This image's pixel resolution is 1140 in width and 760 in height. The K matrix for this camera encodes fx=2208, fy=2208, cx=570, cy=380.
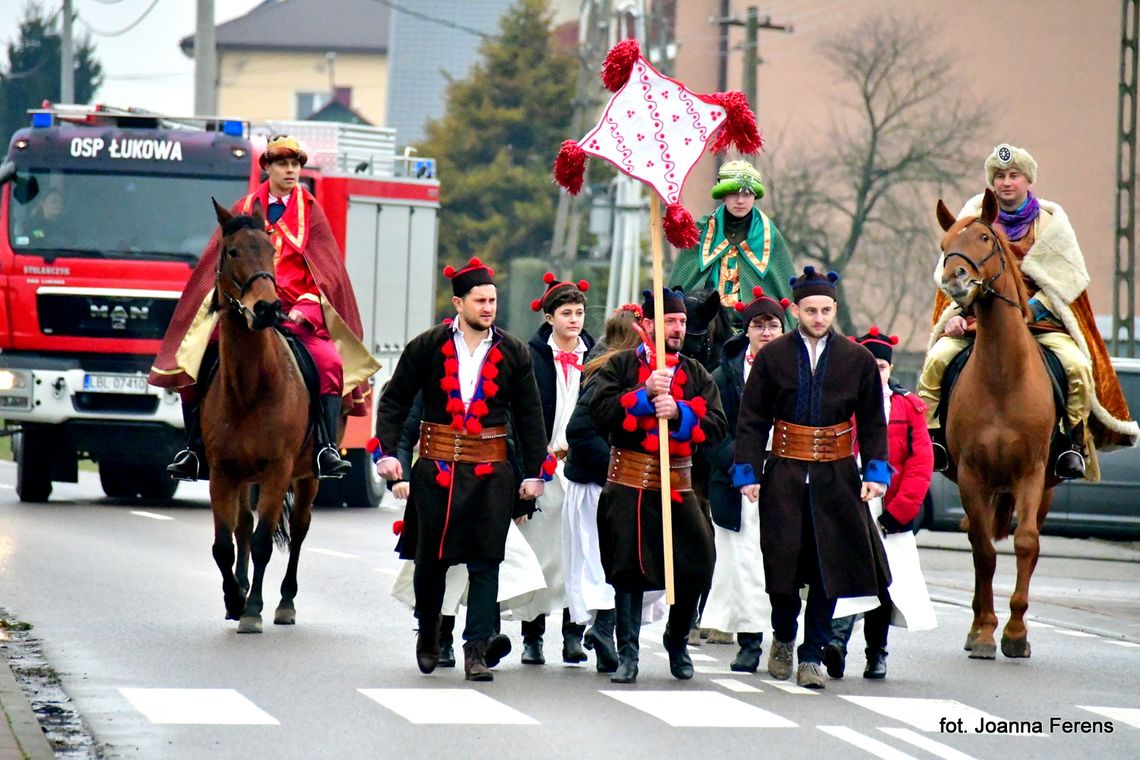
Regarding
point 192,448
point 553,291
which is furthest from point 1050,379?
point 192,448

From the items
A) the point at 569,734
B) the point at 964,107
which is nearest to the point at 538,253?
the point at 964,107

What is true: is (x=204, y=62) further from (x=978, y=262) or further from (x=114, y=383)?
(x=978, y=262)

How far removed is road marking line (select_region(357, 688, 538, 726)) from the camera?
8.98 metres

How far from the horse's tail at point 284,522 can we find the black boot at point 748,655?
301 centimetres

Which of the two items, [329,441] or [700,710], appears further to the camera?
[329,441]

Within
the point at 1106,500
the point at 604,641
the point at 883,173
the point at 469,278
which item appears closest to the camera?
the point at 469,278

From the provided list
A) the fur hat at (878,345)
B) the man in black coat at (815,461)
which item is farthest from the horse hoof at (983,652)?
the fur hat at (878,345)

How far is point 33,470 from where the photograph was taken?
21734 millimetres

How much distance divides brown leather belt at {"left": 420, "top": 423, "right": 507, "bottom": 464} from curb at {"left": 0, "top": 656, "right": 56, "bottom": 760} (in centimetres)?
217

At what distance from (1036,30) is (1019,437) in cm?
4311

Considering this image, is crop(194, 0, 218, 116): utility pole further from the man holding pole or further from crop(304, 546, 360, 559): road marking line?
the man holding pole

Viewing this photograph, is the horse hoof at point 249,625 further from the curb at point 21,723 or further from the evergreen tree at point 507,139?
the evergreen tree at point 507,139

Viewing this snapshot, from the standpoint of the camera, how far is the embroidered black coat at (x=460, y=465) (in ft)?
33.6

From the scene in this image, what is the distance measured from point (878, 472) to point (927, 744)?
1938 mm
